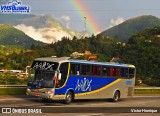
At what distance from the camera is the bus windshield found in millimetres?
22500

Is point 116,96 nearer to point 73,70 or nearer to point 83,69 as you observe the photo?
point 83,69

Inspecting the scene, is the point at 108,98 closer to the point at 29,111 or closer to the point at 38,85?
the point at 38,85

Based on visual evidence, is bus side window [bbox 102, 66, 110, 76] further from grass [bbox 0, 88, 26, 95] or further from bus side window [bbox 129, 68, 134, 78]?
grass [bbox 0, 88, 26, 95]

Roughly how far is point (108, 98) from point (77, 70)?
5.44 m

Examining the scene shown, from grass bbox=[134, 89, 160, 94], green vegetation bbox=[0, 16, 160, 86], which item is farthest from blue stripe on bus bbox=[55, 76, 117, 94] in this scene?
green vegetation bbox=[0, 16, 160, 86]

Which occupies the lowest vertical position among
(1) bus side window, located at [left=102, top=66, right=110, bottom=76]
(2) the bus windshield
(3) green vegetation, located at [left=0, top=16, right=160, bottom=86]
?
(2) the bus windshield

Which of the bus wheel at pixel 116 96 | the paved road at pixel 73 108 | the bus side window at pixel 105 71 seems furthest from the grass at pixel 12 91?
the bus wheel at pixel 116 96

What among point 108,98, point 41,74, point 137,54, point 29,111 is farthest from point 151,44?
point 29,111

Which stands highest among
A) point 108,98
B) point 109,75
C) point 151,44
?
point 151,44

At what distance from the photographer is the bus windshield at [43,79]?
73.8 ft

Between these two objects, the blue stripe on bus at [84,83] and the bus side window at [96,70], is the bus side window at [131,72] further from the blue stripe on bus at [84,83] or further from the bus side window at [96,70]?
the bus side window at [96,70]

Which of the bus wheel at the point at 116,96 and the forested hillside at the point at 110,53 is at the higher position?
the forested hillside at the point at 110,53

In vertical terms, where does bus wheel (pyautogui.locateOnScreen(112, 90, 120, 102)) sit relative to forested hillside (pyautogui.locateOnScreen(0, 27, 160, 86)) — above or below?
below

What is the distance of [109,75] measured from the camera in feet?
92.2
